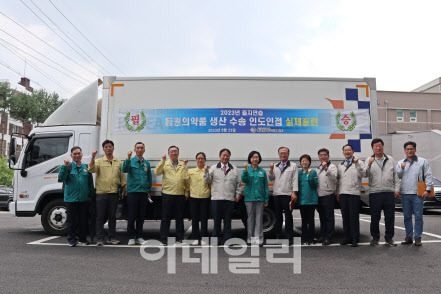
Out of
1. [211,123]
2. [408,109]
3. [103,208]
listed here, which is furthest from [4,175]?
[408,109]

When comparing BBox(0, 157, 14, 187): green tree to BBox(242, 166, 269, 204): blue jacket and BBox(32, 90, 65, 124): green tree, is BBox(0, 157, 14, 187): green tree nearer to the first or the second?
BBox(32, 90, 65, 124): green tree

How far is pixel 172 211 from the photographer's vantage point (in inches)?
281

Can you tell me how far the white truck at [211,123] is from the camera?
7574 mm

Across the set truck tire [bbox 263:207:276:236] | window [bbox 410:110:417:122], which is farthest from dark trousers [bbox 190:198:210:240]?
window [bbox 410:110:417:122]

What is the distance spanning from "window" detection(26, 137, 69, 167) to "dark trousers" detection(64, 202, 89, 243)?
1.56 metres

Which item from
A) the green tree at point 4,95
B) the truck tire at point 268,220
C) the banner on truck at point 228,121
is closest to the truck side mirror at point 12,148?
the banner on truck at point 228,121

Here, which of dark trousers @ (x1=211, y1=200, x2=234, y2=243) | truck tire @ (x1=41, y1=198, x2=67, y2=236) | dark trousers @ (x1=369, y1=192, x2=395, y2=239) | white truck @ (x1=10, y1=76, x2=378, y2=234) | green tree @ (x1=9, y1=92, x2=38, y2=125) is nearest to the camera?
dark trousers @ (x1=369, y1=192, x2=395, y2=239)

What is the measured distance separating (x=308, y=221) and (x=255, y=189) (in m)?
1.20

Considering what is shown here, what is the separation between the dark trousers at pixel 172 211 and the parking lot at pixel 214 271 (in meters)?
0.41

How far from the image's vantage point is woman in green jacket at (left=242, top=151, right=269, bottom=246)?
6.93 meters

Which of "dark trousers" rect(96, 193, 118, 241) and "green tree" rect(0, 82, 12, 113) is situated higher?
"green tree" rect(0, 82, 12, 113)

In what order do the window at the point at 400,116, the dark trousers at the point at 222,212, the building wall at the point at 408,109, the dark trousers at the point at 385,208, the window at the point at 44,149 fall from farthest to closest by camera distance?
the window at the point at 400,116 → the building wall at the point at 408,109 → the window at the point at 44,149 → the dark trousers at the point at 222,212 → the dark trousers at the point at 385,208

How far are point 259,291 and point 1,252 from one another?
180 inches

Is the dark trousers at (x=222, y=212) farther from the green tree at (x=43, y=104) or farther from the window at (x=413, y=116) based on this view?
the window at (x=413, y=116)
